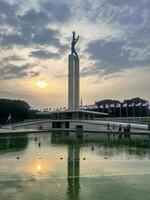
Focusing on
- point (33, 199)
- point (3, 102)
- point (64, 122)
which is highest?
point (3, 102)

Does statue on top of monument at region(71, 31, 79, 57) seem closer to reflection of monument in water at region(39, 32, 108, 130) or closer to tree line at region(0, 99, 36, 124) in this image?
reflection of monument in water at region(39, 32, 108, 130)

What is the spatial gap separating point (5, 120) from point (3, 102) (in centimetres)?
569

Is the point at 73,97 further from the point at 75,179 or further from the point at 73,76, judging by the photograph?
the point at 75,179

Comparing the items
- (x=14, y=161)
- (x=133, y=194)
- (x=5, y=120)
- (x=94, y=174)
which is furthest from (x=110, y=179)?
(x=5, y=120)

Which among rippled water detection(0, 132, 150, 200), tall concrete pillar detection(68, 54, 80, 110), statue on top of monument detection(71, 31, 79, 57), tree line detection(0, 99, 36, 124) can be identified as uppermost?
statue on top of monument detection(71, 31, 79, 57)

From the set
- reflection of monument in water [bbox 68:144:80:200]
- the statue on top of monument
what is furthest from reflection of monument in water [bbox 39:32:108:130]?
reflection of monument in water [bbox 68:144:80:200]

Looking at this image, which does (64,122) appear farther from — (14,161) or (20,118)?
(14,161)

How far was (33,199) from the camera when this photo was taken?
43.7ft

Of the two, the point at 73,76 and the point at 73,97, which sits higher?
the point at 73,76

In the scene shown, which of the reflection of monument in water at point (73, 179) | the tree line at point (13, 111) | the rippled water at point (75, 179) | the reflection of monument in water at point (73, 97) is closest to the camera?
the rippled water at point (75, 179)

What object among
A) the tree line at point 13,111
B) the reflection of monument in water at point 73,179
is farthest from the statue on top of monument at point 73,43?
the reflection of monument in water at point 73,179

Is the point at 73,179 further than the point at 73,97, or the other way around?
the point at 73,97

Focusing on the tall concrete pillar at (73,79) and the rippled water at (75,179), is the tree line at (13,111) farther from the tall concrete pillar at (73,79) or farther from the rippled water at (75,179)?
the rippled water at (75,179)

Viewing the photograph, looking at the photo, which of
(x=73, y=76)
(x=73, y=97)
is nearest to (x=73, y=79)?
(x=73, y=76)
